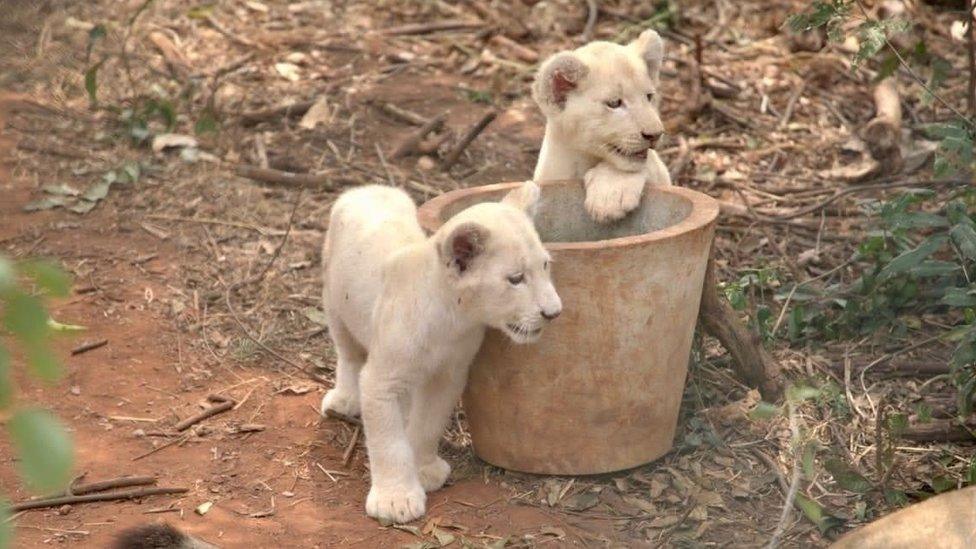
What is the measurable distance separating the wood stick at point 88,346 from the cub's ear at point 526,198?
9.48ft

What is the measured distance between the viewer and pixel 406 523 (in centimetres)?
577

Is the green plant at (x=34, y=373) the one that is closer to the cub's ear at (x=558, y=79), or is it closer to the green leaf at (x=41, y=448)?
the green leaf at (x=41, y=448)

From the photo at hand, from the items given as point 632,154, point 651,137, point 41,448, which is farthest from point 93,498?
point 41,448

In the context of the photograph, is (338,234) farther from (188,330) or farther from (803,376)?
(803,376)

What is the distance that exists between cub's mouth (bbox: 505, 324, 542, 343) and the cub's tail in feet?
5.16

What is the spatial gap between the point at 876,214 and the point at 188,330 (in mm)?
4173

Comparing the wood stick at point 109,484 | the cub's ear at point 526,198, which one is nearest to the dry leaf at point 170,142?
the wood stick at point 109,484

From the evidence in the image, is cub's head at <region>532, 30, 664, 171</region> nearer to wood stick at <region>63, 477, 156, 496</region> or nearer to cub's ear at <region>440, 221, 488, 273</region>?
cub's ear at <region>440, 221, 488, 273</region>

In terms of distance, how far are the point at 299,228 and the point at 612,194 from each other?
3406 millimetres

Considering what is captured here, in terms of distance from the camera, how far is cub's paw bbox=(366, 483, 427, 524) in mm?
5754

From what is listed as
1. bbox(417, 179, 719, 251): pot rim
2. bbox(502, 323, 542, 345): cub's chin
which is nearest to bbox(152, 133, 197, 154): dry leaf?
bbox(417, 179, 719, 251): pot rim

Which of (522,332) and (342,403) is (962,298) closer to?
(522,332)

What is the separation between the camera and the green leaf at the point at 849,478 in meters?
5.76

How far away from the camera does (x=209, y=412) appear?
688 cm
